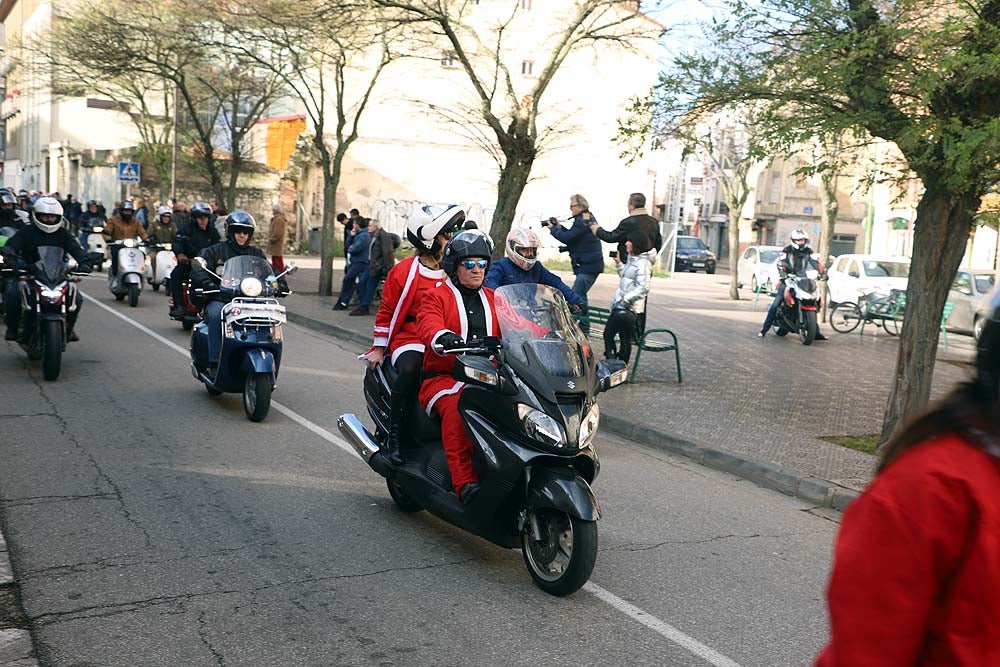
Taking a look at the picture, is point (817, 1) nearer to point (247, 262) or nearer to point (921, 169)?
point (921, 169)

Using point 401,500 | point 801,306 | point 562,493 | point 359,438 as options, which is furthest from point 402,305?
point 801,306

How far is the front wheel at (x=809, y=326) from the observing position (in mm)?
18812

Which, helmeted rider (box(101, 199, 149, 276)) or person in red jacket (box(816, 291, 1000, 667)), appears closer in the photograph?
person in red jacket (box(816, 291, 1000, 667))

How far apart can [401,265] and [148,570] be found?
230cm

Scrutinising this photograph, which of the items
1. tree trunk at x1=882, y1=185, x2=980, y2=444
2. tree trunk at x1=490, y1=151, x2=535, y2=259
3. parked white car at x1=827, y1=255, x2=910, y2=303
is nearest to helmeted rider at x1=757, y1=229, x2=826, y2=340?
tree trunk at x1=490, y1=151, x2=535, y2=259

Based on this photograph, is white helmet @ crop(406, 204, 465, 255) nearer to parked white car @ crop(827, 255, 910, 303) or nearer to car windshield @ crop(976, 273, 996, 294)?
car windshield @ crop(976, 273, 996, 294)

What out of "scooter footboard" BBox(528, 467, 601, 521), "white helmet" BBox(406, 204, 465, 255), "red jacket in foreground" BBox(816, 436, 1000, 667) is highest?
"white helmet" BBox(406, 204, 465, 255)

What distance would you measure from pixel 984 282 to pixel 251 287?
18.5m

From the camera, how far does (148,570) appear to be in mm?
5117

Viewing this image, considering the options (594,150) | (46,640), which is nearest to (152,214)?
(594,150)

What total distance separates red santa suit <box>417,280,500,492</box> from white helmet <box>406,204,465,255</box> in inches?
16.1

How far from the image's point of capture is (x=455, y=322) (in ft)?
18.6

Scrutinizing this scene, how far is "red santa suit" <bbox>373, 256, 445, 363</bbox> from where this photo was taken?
6.06 metres

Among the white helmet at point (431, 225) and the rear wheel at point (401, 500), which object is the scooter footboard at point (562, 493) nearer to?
the rear wheel at point (401, 500)
